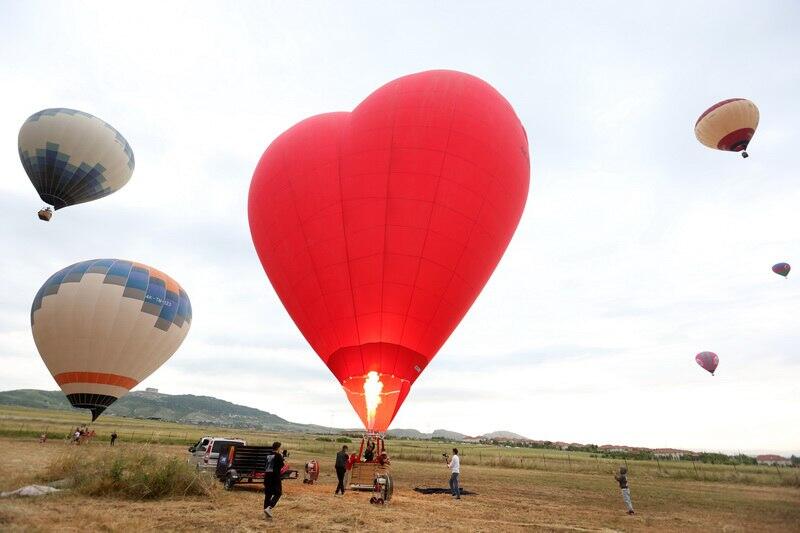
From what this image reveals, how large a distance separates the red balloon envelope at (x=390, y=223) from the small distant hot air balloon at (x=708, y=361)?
39677mm

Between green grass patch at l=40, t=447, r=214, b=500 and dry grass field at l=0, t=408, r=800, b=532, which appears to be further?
green grass patch at l=40, t=447, r=214, b=500

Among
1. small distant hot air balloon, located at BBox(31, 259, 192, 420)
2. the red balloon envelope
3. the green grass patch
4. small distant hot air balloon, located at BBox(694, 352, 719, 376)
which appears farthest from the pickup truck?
small distant hot air balloon, located at BBox(694, 352, 719, 376)

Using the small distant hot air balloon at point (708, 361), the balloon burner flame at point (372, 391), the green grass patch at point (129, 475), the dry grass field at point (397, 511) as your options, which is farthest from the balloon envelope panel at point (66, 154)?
the small distant hot air balloon at point (708, 361)

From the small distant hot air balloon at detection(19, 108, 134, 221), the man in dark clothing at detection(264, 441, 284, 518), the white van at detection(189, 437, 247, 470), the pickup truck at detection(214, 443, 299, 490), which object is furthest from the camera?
the small distant hot air balloon at detection(19, 108, 134, 221)

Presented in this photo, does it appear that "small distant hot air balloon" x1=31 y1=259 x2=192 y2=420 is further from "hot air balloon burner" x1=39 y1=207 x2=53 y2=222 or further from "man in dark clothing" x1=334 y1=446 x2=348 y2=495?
"man in dark clothing" x1=334 y1=446 x2=348 y2=495

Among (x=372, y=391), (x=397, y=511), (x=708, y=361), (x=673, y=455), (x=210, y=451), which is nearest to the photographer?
(x=397, y=511)

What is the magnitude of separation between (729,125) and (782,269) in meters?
16.1

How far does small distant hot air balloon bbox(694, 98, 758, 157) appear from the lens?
2694cm

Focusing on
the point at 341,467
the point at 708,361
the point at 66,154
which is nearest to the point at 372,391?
the point at 341,467

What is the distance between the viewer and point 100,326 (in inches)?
1020

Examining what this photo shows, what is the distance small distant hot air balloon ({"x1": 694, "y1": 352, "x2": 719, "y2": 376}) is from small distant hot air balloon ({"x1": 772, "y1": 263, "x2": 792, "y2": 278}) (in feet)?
39.0

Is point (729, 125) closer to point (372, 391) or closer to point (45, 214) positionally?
point (372, 391)

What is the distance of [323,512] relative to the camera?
9898 millimetres

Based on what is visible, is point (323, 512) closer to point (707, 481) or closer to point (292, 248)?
point (292, 248)
